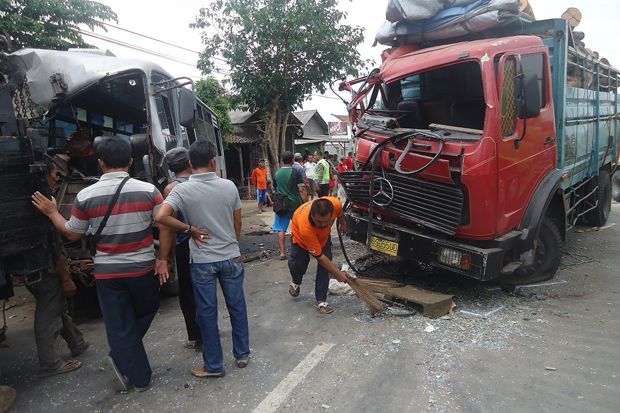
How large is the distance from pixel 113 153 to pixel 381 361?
2335mm

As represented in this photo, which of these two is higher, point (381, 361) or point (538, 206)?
point (538, 206)

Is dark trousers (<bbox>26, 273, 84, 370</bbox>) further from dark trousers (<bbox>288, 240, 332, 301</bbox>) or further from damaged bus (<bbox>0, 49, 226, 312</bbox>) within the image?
dark trousers (<bbox>288, 240, 332, 301</bbox>)

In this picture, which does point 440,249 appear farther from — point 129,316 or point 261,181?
point 261,181

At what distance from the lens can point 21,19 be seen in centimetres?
817

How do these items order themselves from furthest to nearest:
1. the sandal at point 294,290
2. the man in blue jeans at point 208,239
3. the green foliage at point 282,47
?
the green foliage at point 282,47 < the sandal at point 294,290 < the man in blue jeans at point 208,239

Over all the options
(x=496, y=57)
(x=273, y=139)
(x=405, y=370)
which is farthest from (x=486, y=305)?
(x=273, y=139)

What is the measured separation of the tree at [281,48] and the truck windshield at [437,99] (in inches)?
290

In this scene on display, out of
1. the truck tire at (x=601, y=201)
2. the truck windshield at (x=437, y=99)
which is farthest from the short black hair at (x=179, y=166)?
the truck tire at (x=601, y=201)

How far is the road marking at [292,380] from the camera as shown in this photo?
8.68ft

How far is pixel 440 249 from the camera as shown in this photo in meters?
3.93

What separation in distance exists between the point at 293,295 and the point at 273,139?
33.0 ft

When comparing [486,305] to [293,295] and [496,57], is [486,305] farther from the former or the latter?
[496,57]

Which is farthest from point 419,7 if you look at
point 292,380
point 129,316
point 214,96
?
point 214,96

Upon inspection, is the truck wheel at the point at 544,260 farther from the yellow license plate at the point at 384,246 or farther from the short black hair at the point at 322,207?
the short black hair at the point at 322,207
